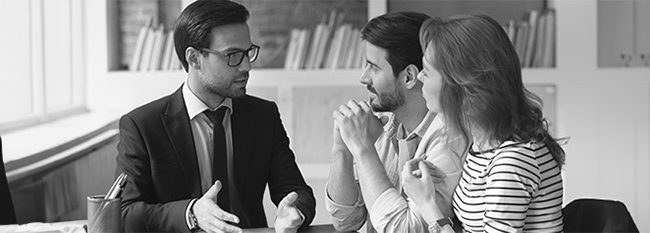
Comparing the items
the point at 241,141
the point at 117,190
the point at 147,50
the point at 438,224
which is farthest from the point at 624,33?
the point at 117,190

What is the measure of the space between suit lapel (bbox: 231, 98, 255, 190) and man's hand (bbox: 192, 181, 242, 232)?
0.39 metres

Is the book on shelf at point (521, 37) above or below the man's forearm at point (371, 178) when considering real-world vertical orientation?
above

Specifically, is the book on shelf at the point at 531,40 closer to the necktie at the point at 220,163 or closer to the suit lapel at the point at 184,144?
the necktie at the point at 220,163

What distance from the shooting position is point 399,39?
7.11 feet

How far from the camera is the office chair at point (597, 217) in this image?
1.78m

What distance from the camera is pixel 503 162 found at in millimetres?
1675

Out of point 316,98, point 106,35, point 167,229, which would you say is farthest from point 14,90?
point 167,229

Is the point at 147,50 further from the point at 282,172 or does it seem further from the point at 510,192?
the point at 510,192

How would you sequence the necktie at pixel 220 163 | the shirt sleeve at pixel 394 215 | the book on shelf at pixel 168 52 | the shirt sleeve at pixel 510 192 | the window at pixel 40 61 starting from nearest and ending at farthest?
the shirt sleeve at pixel 510 192 < the shirt sleeve at pixel 394 215 < the necktie at pixel 220 163 < the window at pixel 40 61 < the book on shelf at pixel 168 52

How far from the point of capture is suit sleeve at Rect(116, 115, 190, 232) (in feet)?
6.93

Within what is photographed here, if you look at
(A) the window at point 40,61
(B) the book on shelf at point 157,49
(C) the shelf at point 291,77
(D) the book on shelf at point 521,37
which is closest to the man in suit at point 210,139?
(A) the window at point 40,61

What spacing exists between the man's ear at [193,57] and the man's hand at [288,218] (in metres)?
0.70

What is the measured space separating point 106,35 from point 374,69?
2413 millimetres

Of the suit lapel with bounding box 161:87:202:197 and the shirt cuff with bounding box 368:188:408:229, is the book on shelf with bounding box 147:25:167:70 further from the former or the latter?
the shirt cuff with bounding box 368:188:408:229
